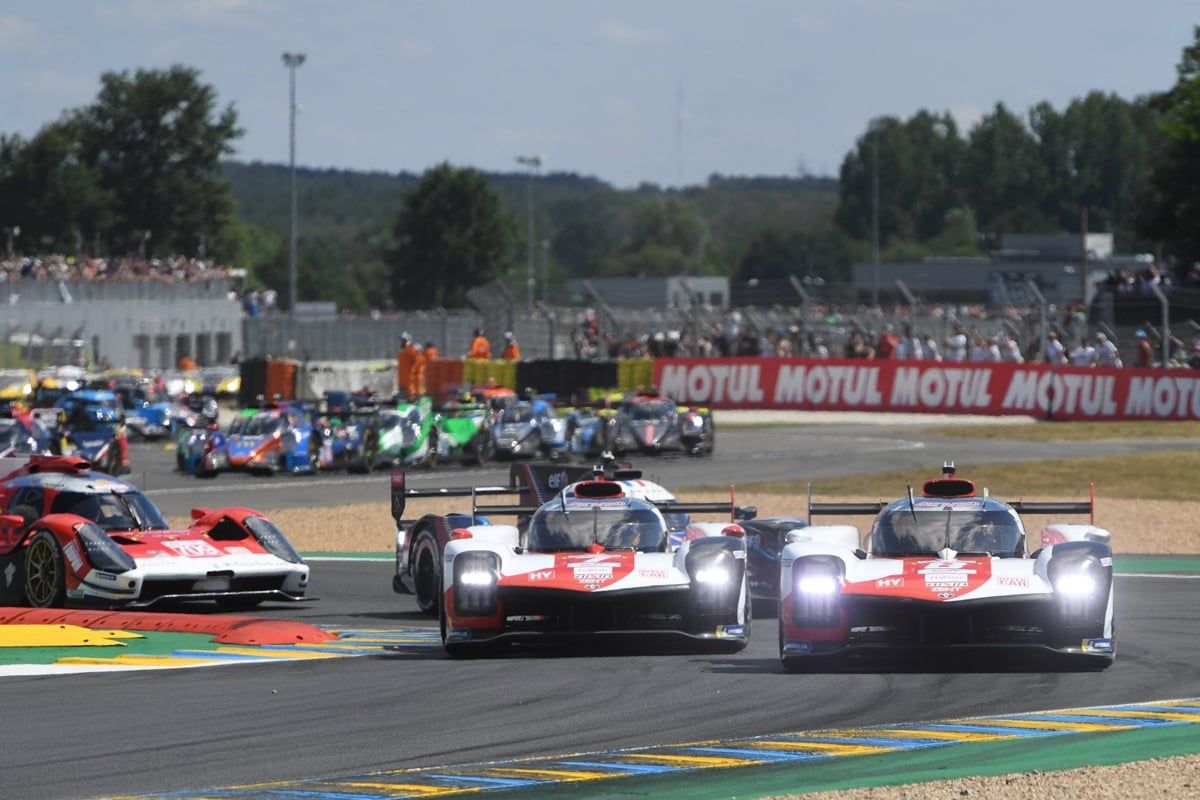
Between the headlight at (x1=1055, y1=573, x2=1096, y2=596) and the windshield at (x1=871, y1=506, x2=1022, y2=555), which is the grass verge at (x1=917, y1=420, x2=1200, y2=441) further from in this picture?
the headlight at (x1=1055, y1=573, x2=1096, y2=596)

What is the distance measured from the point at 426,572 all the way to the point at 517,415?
743 inches

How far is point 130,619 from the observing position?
1510 centimetres

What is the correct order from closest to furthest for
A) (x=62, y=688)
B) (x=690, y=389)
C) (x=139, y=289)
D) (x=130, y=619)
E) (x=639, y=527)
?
(x=62, y=688), (x=639, y=527), (x=130, y=619), (x=690, y=389), (x=139, y=289)

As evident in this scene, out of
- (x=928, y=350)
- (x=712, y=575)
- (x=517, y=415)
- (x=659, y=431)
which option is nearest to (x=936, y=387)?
(x=928, y=350)

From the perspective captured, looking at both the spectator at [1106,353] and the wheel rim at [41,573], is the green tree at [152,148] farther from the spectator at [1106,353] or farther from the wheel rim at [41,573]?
the wheel rim at [41,573]

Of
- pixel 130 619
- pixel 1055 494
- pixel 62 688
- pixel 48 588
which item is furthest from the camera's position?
pixel 1055 494

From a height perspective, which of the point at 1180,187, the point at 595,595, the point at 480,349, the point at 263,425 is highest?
the point at 1180,187

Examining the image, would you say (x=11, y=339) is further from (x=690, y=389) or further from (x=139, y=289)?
(x=690, y=389)

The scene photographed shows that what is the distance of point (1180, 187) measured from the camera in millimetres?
54062

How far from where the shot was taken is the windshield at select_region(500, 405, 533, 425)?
115ft

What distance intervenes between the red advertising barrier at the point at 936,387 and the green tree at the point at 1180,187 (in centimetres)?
1073

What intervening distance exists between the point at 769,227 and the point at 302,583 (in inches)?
6458

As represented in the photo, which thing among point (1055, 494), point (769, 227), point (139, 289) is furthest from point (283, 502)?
point (769, 227)

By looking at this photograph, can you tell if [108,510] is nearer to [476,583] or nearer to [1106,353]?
[476,583]
